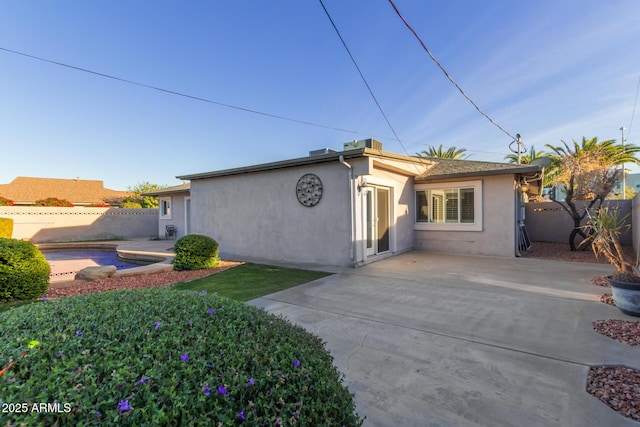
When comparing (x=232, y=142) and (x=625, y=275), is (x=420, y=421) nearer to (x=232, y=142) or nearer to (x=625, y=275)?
(x=625, y=275)

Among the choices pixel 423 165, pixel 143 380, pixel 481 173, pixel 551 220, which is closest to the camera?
pixel 143 380

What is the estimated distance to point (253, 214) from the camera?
1085cm

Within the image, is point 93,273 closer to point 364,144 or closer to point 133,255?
point 133,255

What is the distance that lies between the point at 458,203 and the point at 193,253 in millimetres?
9433

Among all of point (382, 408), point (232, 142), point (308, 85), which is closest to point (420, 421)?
point (382, 408)

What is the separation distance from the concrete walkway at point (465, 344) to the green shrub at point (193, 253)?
382 cm

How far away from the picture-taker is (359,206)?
28.4 ft

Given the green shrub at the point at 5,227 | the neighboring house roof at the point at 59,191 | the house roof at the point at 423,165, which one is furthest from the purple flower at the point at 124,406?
the neighboring house roof at the point at 59,191

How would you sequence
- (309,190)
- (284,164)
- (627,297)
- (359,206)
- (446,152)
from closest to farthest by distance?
(627,297), (359,206), (309,190), (284,164), (446,152)

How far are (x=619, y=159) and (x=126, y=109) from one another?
1091 inches

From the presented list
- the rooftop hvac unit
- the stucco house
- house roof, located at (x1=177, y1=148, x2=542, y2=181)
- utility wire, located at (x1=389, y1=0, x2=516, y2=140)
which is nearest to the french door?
the stucco house

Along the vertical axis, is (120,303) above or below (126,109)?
below

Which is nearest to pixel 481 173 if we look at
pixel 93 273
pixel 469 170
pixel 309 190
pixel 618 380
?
pixel 469 170

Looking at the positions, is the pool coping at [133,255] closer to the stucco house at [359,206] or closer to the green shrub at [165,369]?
the stucco house at [359,206]
